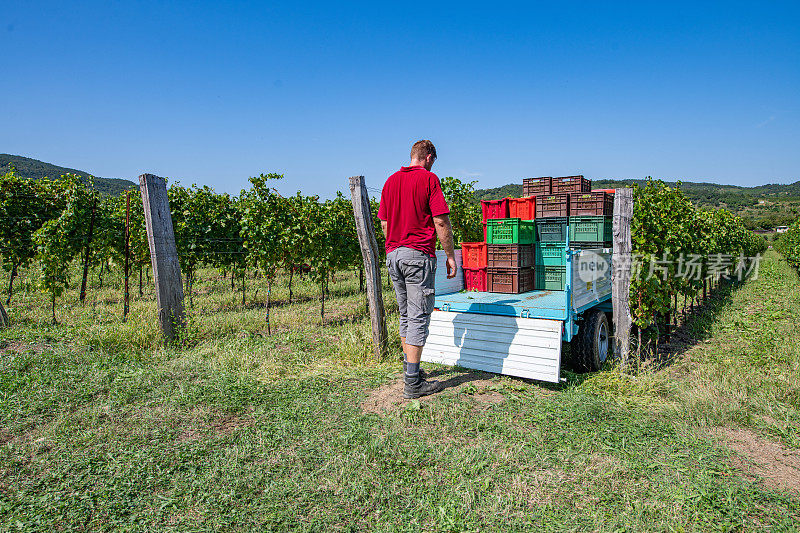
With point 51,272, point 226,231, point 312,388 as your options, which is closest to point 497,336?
point 312,388

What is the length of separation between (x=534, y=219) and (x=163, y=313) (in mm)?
5252

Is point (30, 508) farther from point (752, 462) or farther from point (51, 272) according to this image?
point (51, 272)

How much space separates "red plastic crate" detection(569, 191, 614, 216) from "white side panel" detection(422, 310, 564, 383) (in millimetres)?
2506

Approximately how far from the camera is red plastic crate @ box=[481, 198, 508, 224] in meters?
6.57

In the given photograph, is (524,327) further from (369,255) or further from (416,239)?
(369,255)

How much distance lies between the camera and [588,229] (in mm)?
6398

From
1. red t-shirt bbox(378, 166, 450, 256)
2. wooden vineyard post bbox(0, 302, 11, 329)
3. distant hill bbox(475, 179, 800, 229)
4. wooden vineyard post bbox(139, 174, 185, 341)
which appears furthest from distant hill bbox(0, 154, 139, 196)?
red t-shirt bbox(378, 166, 450, 256)

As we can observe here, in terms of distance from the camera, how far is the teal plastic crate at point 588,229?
20.7 ft

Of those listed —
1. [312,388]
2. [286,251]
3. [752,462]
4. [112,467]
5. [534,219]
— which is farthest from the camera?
[286,251]

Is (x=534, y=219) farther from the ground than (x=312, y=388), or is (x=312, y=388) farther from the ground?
(x=534, y=219)

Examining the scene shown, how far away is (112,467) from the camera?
3049 millimetres

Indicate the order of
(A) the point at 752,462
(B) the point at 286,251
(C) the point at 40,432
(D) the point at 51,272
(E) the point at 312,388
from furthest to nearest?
1. (B) the point at 286,251
2. (D) the point at 51,272
3. (E) the point at 312,388
4. (C) the point at 40,432
5. (A) the point at 752,462

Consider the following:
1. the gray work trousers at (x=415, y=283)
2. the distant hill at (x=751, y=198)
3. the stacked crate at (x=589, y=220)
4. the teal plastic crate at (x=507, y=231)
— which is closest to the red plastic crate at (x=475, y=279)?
the teal plastic crate at (x=507, y=231)

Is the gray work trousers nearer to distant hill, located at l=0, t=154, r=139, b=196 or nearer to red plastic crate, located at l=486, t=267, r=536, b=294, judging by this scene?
red plastic crate, located at l=486, t=267, r=536, b=294
